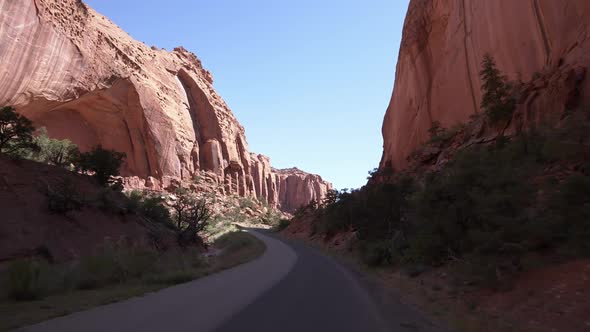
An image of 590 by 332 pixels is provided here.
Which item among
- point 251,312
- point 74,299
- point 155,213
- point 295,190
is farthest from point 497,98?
point 295,190

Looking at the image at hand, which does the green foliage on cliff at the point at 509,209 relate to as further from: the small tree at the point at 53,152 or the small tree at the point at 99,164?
the small tree at the point at 53,152

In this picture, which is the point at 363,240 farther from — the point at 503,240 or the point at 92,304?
the point at 92,304

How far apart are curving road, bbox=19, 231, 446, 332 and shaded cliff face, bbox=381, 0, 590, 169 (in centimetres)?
1222

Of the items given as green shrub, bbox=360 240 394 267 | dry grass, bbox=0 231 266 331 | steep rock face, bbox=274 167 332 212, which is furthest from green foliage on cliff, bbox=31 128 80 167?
steep rock face, bbox=274 167 332 212

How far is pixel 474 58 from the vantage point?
27.1m

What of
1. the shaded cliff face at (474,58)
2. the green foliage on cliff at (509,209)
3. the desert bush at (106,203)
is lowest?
the green foliage on cliff at (509,209)

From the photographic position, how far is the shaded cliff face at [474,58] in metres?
16.6

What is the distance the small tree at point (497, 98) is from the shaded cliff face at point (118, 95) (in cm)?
3680

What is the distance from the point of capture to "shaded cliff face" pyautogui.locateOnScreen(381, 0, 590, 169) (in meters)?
16.6

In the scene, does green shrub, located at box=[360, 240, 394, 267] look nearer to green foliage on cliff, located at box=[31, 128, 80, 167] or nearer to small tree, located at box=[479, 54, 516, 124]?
small tree, located at box=[479, 54, 516, 124]

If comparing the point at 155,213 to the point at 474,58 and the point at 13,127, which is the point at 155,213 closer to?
the point at 13,127

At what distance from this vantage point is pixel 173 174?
62.1 metres

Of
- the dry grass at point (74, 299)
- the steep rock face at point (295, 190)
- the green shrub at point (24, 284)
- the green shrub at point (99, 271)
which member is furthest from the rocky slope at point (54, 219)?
the steep rock face at point (295, 190)

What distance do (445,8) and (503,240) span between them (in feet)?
96.7
